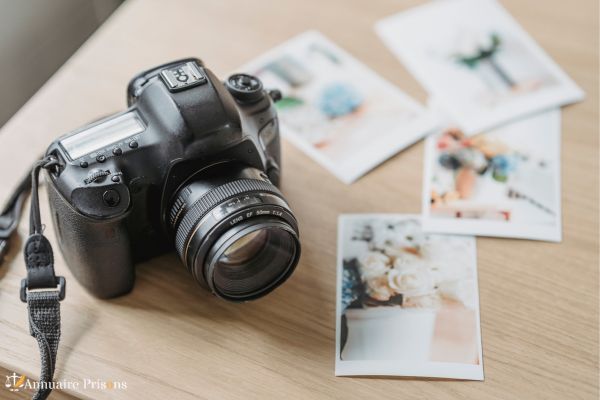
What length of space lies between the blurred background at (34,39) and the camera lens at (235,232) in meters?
0.68

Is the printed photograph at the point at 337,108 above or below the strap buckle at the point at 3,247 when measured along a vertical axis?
below

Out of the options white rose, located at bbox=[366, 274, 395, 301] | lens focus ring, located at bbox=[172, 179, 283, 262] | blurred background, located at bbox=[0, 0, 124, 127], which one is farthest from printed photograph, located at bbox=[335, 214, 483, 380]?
blurred background, located at bbox=[0, 0, 124, 127]

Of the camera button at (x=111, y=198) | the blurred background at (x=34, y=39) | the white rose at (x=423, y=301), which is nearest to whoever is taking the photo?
the camera button at (x=111, y=198)

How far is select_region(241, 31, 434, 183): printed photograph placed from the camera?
952 mm

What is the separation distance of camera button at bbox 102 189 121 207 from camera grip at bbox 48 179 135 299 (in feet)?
0.06

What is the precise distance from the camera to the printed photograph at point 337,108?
95cm

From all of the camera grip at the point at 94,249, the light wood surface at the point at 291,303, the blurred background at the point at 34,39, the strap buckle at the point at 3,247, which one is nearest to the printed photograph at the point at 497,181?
the light wood surface at the point at 291,303

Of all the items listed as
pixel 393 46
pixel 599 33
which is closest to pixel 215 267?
pixel 393 46

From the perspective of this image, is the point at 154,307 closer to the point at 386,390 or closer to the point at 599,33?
the point at 386,390

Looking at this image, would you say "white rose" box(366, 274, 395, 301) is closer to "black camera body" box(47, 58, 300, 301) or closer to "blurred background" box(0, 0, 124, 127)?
"black camera body" box(47, 58, 300, 301)

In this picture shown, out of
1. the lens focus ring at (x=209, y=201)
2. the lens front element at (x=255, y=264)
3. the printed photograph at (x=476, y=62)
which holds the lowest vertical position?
the printed photograph at (x=476, y=62)

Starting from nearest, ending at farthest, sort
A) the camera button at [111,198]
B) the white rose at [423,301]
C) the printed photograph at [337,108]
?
1. the camera button at [111,198]
2. the white rose at [423,301]
3. the printed photograph at [337,108]

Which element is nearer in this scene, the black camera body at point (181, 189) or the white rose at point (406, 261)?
the black camera body at point (181, 189)

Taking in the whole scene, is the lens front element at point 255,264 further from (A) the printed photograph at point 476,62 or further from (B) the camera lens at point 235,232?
(A) the printed photograph at point 476,62
